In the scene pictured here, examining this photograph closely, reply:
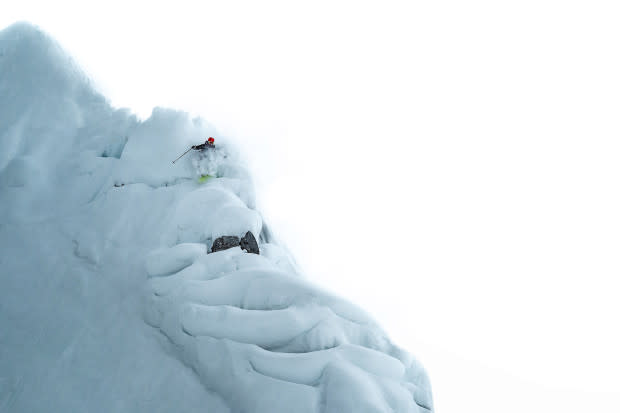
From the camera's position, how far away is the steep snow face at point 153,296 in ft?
13.6

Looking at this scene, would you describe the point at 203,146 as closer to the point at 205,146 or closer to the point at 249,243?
the point at 205,146

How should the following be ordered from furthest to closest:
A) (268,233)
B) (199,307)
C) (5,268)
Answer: (268,233)
(5,268)
(199,307)

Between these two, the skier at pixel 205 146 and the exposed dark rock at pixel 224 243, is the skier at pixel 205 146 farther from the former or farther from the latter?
the exposed dark rock at pixel 224 243

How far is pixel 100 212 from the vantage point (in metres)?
6.37

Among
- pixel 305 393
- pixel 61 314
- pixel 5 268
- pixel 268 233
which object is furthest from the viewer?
pixel 268 233

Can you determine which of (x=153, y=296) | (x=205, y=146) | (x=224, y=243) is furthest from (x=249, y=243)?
(x=205, y=146)

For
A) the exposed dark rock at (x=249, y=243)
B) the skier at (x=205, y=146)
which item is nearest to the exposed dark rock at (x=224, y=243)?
the exposed dark rock at (x=249, y=243)

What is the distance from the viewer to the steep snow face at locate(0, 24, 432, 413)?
4.15 metres

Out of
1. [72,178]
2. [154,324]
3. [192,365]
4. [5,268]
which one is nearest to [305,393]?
[192,365]

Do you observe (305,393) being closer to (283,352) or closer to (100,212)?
(283,352)

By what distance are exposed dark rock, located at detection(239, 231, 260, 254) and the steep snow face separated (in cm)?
9

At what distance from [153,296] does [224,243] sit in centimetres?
113

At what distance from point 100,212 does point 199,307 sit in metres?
2.85

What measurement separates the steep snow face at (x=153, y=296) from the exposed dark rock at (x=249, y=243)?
90 millimetres
